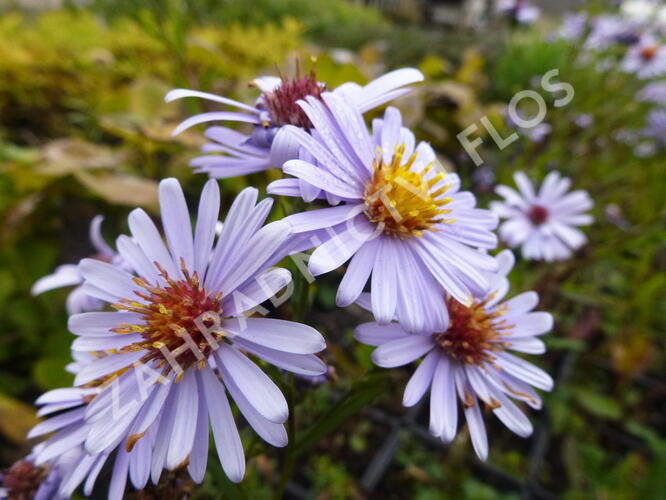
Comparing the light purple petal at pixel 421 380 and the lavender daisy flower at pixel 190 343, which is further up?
the lavender daisy flower at pixel 190 343

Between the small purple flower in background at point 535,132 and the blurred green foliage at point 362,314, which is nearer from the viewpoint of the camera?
the blurred green foliage at point 362,314

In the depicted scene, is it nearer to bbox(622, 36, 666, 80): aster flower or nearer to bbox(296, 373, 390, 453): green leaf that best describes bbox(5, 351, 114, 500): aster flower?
bbox(296, 373, 390, 453): green leaf

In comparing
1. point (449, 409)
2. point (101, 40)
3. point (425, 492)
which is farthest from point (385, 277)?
point (101, 40)

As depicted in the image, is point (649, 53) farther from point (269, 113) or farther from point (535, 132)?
point (269, 113)

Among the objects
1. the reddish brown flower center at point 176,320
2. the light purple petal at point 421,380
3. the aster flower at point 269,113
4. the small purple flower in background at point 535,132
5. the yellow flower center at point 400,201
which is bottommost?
the small purple flower in background at point 535,132

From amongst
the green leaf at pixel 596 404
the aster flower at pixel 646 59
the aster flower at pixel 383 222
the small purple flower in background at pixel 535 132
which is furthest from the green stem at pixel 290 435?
the aster flower at pixel 646 59

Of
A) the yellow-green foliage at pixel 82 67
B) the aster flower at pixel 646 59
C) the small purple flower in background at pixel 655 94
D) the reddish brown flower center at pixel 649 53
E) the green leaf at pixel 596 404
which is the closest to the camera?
the green leaf at pixel 596 404

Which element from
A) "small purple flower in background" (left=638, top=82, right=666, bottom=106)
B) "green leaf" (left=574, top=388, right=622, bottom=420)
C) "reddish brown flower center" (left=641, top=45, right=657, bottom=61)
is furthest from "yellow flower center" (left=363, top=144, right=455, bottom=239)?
"reddish brown flower center" (left=641, top=45, right=657, bottom=61)

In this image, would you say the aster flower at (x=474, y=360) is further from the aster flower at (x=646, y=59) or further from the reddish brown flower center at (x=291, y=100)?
the aster flower at (x=646, y=59)

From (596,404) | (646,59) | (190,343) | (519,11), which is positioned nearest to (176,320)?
(190,343)
